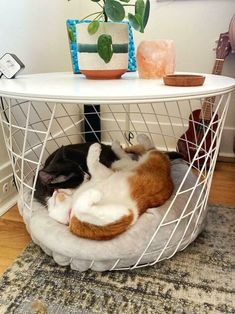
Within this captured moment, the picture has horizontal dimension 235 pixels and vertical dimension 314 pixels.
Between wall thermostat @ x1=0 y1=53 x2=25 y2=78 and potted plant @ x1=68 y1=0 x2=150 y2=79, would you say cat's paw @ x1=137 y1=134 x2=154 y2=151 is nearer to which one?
potted plant @ x1=68 y1=0 x2=150 y2=79

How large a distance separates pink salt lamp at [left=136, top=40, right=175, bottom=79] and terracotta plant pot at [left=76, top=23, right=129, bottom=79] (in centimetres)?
8

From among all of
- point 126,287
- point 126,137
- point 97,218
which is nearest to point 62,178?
point 97,218

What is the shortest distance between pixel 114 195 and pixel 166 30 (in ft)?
3.62

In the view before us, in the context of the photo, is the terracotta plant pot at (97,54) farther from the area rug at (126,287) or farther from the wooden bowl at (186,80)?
the area rug at (126,287)

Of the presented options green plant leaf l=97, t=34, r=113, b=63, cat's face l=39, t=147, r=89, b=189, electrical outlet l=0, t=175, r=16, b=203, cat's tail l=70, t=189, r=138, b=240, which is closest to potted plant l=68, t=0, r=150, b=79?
green plant leaf l=97, t=34, r=113, b=63

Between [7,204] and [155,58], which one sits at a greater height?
[155,58]

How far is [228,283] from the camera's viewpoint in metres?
0.82

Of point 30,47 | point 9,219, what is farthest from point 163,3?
point 9,219

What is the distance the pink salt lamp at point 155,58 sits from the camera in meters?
1.02

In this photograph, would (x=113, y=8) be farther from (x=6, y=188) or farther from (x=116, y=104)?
(x=6, y=188)

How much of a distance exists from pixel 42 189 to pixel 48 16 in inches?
33.7

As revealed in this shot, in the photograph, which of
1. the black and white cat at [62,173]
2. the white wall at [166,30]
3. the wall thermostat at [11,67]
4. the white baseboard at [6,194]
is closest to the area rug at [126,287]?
the black and white cat at [62,173]

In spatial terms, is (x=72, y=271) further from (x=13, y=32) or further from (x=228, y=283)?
(x=13, y=32)

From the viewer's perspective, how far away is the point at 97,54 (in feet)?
3.09
